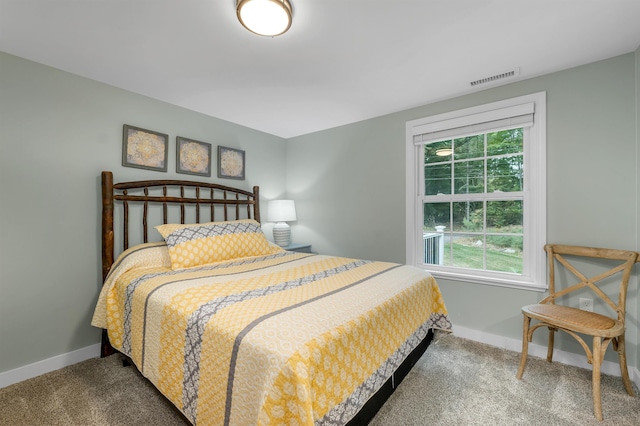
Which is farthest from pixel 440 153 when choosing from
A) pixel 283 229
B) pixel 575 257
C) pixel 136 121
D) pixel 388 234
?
pixel 136 121

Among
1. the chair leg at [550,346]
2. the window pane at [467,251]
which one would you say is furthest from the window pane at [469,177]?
the chair leg at [550,346]

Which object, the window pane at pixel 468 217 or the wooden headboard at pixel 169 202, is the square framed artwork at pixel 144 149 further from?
the window pane at pixel 468 217

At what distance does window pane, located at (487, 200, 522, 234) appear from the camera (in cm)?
248

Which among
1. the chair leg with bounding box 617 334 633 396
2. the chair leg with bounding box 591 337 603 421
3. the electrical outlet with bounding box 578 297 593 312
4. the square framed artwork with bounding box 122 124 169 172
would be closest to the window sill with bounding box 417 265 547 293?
the electrical outlet with bounding box 578 297 593 312

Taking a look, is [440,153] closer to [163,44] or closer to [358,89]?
[358,89]

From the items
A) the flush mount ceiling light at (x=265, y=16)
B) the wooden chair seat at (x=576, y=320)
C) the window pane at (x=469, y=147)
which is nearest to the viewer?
the flush mount ceiling light at (x=265, y=16)

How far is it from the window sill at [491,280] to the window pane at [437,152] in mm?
1159

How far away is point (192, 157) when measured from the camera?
9.71 feet

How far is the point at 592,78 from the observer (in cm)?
210

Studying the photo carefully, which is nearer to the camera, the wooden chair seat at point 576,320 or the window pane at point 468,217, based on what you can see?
the wooden chair seat at point 576,320

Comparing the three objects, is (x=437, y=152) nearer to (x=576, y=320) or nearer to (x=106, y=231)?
(x=576, y=320)

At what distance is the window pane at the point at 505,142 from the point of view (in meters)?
2.47

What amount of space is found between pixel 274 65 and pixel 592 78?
2.47m

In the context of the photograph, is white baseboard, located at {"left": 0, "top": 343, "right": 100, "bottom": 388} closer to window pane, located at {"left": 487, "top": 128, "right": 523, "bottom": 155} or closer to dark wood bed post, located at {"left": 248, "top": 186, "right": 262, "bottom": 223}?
dark wood bed post, located at {"left": 248, "top": 186, "right": 262, "bottom": 223}
